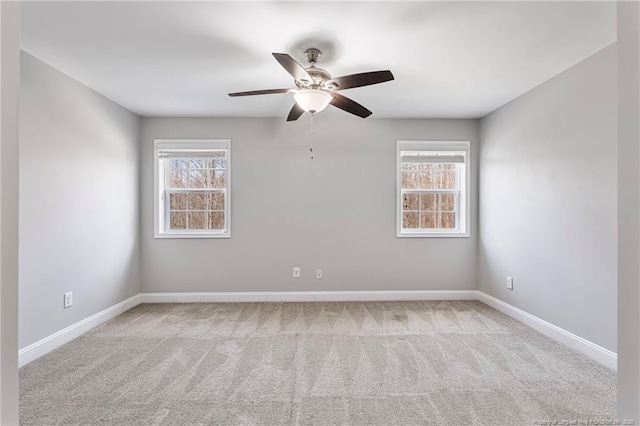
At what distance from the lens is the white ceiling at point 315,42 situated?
1920mm

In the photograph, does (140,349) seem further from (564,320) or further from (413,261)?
(564,320)

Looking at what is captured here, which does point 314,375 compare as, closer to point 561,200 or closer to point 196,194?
point 561,200

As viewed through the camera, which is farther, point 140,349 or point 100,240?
point 100,240

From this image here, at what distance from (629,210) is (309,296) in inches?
140

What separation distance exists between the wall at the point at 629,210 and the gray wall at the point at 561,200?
1943mm

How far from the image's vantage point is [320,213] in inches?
161

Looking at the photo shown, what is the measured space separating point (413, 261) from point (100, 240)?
3657 mm

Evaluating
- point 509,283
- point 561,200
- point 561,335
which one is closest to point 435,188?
point 509,283

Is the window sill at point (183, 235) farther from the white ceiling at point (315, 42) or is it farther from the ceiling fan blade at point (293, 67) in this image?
the ceiling fan blade at point (293, 67)

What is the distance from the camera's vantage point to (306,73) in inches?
85.2

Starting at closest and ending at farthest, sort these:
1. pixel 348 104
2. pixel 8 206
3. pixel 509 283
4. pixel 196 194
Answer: pixel 8 206 → pixel 348 104 → pixel 509 283 → pixel 196 194

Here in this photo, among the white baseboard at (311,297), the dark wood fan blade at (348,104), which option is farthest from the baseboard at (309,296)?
the dark wood fan blade at (348,104)

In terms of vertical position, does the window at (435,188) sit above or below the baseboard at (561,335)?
above

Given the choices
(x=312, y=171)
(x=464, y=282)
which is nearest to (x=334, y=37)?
(x=312, y=171)
